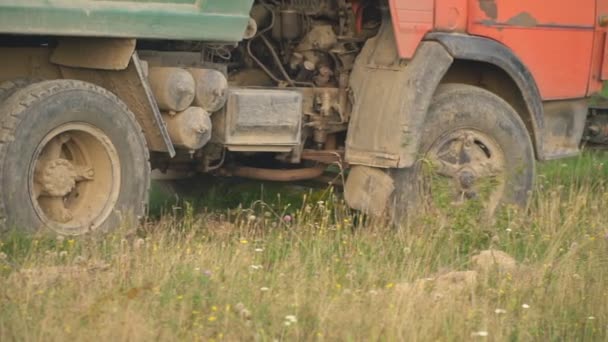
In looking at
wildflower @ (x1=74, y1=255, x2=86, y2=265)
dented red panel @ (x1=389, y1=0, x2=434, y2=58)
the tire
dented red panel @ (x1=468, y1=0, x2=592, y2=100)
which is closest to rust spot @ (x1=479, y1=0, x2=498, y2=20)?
dented red panel @ (x1=468, y1=0, x2=592, y2=100)

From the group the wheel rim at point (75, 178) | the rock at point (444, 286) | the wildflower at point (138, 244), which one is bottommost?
the rock at point (444, 286)

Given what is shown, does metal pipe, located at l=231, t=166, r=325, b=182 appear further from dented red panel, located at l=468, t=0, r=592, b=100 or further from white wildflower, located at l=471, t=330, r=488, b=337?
white wildflower, located at l=471, t=330, r=488, b=337

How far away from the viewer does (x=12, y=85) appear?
7652mm

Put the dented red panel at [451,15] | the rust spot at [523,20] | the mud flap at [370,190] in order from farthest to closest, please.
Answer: the rust spot at [523,20], the dented red panel at [451,15], the mud flap at [370,190]

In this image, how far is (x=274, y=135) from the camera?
8773 mm

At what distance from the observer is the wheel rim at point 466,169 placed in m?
9.01

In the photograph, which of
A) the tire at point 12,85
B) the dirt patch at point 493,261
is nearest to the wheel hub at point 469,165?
the dirt patch at point 493,261

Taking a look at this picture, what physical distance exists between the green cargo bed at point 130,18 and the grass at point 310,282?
1.05 m

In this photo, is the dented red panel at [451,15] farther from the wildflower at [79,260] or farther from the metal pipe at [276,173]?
the wildflower at [79,260]

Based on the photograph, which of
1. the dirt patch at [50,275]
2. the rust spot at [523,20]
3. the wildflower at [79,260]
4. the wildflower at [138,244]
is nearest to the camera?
the dirt patch at [50,275]

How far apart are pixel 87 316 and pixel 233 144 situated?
3063 mm

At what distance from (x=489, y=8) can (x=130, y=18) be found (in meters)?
2.68

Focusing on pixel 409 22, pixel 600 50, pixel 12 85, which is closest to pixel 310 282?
pixel 12 85

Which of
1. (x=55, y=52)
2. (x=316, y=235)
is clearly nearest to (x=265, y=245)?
(x=316, y=235)
